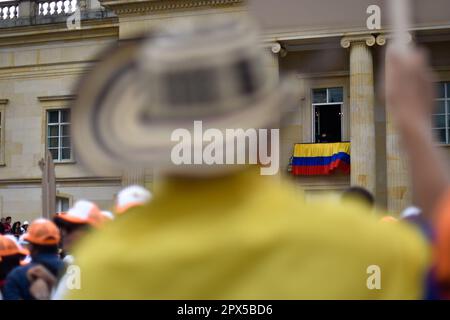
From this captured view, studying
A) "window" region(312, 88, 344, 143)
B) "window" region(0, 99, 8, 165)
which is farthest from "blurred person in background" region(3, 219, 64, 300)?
"window" region(0, 99, 8, 165)

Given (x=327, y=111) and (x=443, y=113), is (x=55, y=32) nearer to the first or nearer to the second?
(x=327, y=111)

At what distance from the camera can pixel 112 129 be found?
206 cm

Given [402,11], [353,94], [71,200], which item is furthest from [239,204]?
[71,200]

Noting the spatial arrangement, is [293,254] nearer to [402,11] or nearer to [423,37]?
[402,11]

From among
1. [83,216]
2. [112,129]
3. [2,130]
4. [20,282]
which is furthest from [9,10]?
[112,129]

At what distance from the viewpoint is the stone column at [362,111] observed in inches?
985

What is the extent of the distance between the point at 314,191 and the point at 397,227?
2455 centimetres

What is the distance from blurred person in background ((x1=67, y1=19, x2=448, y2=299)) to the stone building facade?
72.1 ft

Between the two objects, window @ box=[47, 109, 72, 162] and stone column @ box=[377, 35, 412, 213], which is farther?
window @ box=[47, 109, 72, 162]

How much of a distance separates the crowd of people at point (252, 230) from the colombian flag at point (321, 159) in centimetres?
2405

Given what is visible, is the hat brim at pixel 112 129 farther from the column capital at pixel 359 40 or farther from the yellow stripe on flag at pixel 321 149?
the yellow stripe on flag at pixel 321 149

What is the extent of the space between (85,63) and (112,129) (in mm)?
23272

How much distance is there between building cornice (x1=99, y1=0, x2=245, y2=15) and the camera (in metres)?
26.2

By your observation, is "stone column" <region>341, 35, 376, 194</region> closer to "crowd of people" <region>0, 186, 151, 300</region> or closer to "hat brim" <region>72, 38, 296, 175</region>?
"crowd of people" <region>0, 186, 151, 300</region>
